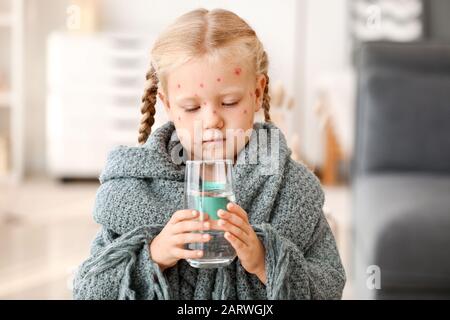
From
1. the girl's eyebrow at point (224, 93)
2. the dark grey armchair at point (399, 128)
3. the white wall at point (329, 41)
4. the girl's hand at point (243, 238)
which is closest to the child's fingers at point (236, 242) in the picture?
the girl's hand at point (243, 238)

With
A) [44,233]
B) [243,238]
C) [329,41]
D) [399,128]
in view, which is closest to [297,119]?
[243,238]

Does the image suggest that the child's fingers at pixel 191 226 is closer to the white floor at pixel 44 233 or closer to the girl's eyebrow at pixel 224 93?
the girl's eyebrow at pixel 224 93

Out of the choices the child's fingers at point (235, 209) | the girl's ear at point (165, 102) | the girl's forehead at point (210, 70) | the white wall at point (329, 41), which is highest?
the white wall at point (329, 41)

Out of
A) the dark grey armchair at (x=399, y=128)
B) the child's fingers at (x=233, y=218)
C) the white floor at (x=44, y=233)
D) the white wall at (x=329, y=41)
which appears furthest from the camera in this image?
the white wall at (x=329, y=41)

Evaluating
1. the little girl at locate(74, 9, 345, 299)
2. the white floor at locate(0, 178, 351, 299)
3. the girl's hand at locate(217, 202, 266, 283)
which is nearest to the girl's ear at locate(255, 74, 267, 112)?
the little girl at locate(74, 9, 345, 299)

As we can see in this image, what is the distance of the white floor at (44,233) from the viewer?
1621mm

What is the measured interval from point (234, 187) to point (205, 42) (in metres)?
0.11

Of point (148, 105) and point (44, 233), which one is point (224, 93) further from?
point (44, 233)

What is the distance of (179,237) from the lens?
0.61 m

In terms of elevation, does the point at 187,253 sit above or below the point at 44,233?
above

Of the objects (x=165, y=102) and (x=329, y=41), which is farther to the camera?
(x=329, y=41)

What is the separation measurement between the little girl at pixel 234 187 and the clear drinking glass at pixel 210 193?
14 mm
